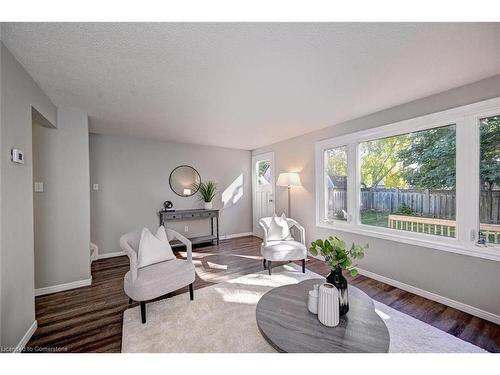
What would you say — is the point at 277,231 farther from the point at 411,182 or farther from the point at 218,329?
the point at 411,182

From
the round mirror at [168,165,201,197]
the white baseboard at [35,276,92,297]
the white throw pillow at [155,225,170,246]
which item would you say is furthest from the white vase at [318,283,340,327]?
the round mirror at [168,165,201,197]

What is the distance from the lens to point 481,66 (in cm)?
169

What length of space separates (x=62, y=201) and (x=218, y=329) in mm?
2537

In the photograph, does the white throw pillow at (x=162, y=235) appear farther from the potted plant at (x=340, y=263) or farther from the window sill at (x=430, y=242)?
the window sill at (x=430, y=242)

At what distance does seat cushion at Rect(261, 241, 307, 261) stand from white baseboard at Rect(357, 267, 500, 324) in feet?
3.31

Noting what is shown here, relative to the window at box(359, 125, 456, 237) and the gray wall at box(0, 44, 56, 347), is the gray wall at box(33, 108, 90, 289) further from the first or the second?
the window at box(359, 125, 456, 237)

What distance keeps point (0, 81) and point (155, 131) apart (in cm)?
223

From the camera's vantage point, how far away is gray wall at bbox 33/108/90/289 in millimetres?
2422

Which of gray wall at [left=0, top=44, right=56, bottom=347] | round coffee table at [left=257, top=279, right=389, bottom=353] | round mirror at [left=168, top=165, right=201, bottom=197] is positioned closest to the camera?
round coffee table at [left=257, top=279, right=389, bottom=353]

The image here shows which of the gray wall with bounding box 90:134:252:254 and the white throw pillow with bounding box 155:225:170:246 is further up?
the gray wall with bounding box 90:134:252:254

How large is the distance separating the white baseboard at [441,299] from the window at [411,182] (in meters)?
0.69

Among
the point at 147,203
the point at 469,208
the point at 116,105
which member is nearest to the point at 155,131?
the point at 116,105
